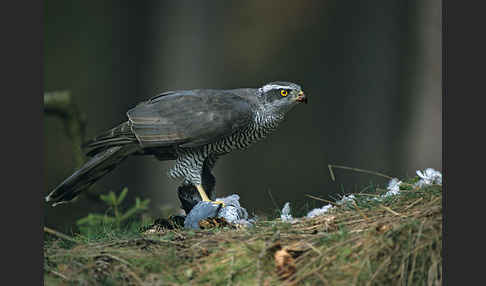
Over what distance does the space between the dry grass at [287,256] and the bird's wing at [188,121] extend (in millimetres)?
906

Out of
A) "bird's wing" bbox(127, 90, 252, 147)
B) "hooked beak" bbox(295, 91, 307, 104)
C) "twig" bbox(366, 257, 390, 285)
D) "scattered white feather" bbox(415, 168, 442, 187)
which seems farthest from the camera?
"hooked beak" bbox(295, 91, 307, 104)

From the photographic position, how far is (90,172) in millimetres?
3221

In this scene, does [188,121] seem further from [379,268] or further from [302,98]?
[379,268]

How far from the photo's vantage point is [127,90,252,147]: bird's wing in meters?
3.11

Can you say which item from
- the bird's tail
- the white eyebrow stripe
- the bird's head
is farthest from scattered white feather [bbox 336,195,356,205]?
the bird's tail

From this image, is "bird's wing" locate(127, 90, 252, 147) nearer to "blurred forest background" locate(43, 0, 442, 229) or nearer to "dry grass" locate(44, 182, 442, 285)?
"dry grass" locate(44, 182, 442, 285)

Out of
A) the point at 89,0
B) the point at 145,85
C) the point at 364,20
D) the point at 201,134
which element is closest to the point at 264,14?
the point at 364,20

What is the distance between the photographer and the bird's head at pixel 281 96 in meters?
3.28

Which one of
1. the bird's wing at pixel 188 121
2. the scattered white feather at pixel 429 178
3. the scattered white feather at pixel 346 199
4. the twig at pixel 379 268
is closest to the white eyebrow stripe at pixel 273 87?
the bird's wing at pixel 188 121

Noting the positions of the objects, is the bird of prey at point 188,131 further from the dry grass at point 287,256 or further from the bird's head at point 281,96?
the dry grass at point 287,256

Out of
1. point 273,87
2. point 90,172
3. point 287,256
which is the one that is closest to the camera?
point 287,256

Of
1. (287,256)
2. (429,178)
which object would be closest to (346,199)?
(429,178)

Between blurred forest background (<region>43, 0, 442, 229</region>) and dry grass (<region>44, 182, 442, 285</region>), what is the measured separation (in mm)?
2650

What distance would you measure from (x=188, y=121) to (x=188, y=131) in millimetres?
68
